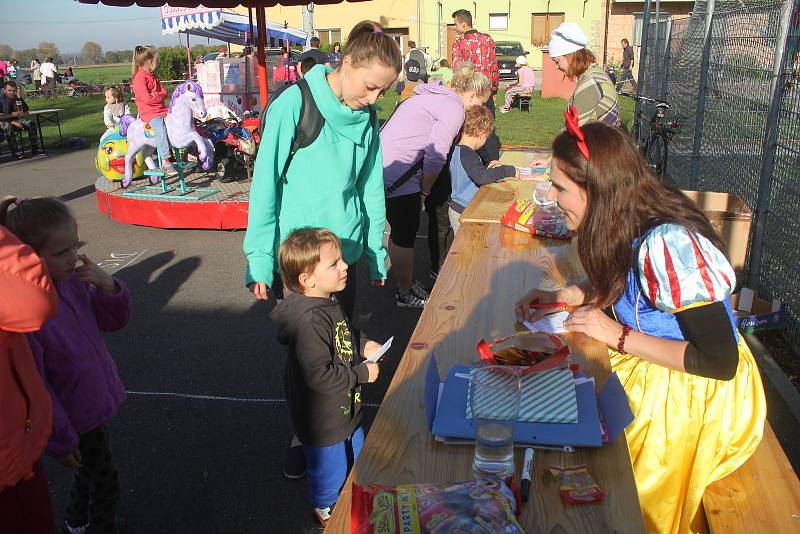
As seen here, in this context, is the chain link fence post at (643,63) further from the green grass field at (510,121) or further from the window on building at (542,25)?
the window on building at (542,25)

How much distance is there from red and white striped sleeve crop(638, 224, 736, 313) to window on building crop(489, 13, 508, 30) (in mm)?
39969

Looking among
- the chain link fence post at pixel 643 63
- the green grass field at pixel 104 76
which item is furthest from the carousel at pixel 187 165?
the green grass field at pixel 104 76

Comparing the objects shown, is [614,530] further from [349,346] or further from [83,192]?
[83,192]

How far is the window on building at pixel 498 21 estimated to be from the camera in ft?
128

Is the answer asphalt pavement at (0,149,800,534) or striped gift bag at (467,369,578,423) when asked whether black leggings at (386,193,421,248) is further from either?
striped gift bag at (467,369,578,423)

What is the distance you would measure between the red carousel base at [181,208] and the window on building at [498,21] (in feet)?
113

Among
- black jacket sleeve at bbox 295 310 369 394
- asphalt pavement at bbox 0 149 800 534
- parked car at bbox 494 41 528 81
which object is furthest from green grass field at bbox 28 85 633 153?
black jacket sleeve at bbox 295 310 369 394

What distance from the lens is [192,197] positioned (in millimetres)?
7602

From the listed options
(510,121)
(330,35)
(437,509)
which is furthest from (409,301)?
(330,35)

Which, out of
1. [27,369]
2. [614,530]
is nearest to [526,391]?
[614,530]

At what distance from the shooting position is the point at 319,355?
7.91ft

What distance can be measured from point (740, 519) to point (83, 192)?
389 inches

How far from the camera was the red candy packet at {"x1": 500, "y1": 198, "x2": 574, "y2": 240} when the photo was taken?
139 inches

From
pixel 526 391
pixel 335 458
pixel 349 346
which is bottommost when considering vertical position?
pixel 335 458
